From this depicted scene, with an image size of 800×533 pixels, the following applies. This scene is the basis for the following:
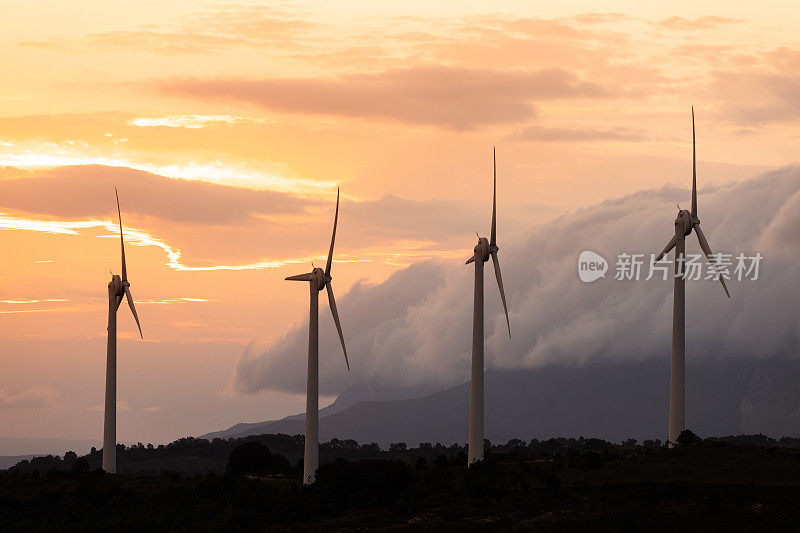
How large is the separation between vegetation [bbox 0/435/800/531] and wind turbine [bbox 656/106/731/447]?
4139 millimetres

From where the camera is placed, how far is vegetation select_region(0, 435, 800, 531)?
Answer: 11900 cm

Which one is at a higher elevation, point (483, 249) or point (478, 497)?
point (483, 249)

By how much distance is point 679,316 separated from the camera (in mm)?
138875

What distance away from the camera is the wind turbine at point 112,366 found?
180m

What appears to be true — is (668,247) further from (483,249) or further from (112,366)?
(112,366)

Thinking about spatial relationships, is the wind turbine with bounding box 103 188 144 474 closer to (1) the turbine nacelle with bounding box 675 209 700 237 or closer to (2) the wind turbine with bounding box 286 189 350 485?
(2) the wind turbine with bounding box 286 189 350 485

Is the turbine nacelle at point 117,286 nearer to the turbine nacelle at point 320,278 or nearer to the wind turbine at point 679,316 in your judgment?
the turbine nacelle at point 320,278

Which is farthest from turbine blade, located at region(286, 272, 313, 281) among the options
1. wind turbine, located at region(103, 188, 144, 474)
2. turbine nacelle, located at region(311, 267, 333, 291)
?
wind turbine, located at region(103, 188, 144, 474)

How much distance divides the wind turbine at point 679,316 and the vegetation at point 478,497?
13.6 ft

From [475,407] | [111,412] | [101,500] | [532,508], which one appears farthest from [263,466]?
[532,508]

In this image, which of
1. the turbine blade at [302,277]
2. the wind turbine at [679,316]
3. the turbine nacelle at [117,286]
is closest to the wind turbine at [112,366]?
the turbine nacelle at [117,286]

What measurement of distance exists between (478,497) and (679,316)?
28.9 meters

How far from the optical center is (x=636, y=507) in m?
121

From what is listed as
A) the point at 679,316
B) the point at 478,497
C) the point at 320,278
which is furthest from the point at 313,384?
the point at 679,316
